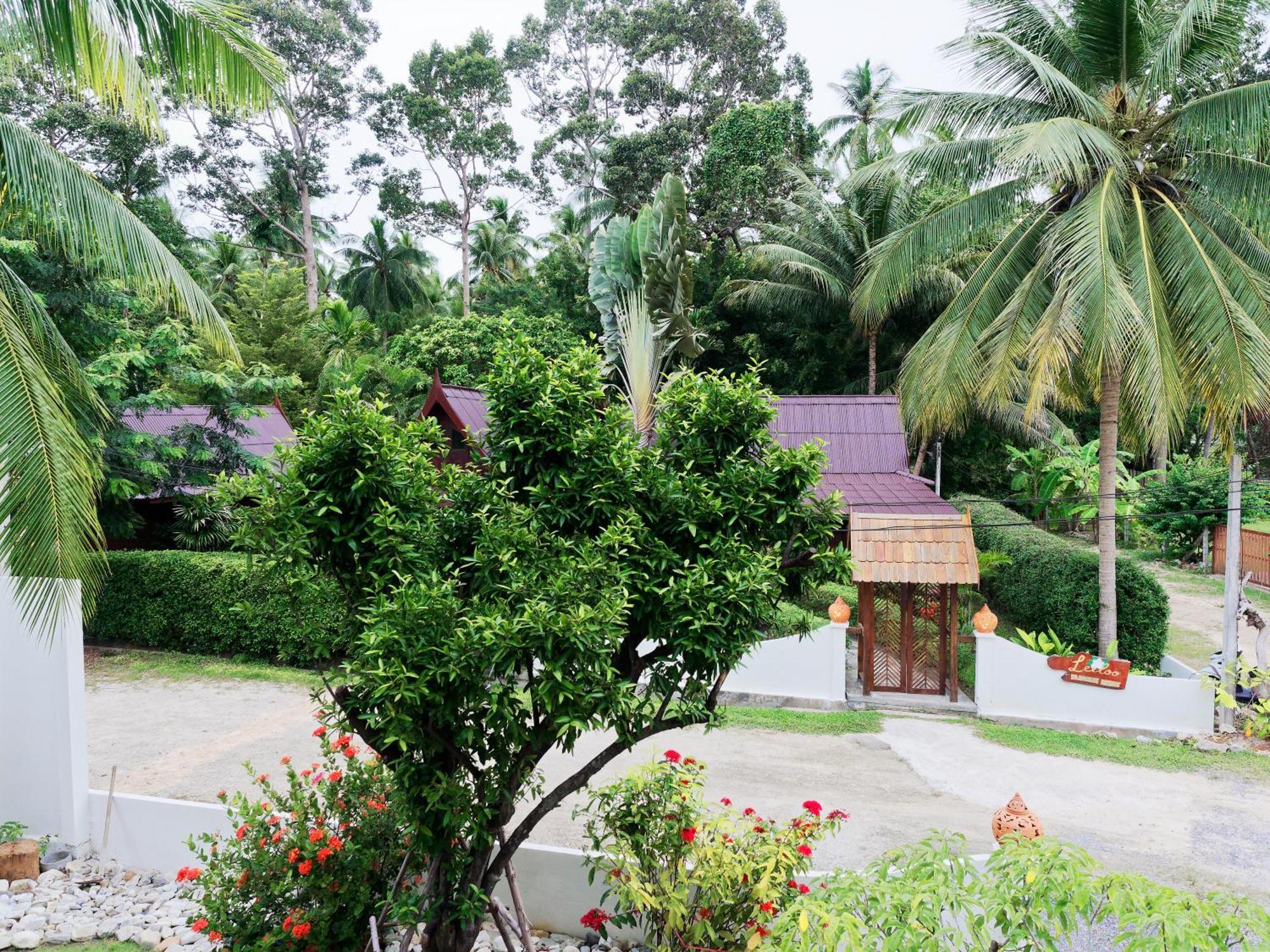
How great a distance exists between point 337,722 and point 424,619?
1216mm

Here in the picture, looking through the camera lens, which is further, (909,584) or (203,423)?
(203,423)

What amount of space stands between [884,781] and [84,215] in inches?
337

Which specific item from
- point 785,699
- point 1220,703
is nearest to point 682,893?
point 785,699

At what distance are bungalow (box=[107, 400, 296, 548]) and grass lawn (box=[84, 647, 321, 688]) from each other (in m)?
2.00

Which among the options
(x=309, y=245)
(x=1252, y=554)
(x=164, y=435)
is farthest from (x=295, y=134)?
(x=1252, y=554)

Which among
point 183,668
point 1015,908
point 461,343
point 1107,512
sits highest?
point 461,343

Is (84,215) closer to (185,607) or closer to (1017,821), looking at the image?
(1017,821)

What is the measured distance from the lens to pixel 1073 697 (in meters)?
10.8

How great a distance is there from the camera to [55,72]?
5.45 metres

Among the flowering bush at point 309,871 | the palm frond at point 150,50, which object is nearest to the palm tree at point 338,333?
the palm frond at point 150,50

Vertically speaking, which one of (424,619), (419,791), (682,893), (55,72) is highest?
(55,72)

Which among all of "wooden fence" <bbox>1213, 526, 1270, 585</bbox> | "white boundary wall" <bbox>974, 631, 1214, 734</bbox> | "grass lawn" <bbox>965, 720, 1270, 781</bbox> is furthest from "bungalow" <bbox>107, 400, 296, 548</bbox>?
"wooden fence" <bbox>1213, 526, 1270, 585</bbox>

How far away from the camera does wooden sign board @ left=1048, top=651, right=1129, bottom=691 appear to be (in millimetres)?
10516

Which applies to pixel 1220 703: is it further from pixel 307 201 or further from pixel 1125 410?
pixel 307 201
